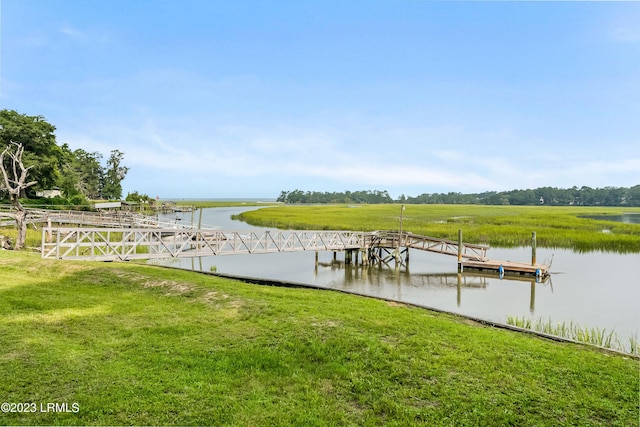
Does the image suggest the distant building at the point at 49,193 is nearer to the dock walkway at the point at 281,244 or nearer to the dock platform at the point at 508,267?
the dock walkway at the point at 281,244

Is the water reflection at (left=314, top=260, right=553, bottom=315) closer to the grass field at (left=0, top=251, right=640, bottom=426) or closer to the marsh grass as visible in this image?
the marsh grass

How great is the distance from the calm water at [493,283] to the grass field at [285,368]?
5.98 meters

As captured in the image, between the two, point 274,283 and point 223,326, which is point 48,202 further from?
point 223,326

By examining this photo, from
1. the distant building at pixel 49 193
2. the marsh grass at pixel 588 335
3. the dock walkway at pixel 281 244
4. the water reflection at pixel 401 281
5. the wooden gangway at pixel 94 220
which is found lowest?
the water reflection at pixel 401 281

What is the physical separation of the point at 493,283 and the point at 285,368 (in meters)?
19.2

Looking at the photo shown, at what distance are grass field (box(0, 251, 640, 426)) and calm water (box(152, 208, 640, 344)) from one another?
5.98 metres

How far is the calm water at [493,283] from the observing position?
15.3m

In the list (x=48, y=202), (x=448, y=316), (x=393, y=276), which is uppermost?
(x=48, y=202)

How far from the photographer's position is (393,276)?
24297 mm

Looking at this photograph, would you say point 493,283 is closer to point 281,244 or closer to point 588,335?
point 588,335

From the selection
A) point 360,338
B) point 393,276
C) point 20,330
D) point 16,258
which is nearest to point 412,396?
point 360,338

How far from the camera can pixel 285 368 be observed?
5.98 meters

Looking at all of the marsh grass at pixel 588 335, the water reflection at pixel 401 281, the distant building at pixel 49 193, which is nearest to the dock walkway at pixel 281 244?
the water reflection at pixel 401 281

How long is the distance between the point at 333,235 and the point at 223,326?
2045 cm
